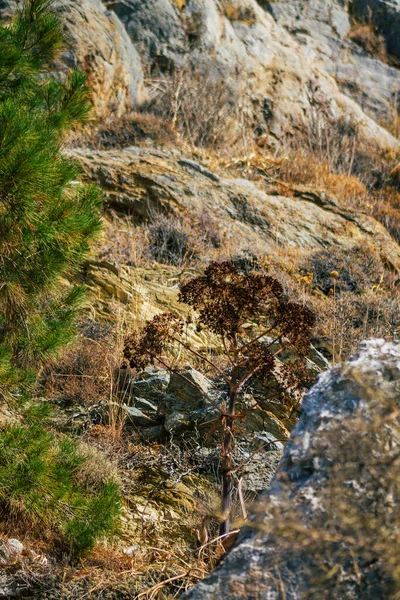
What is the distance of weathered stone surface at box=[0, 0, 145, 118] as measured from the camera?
32.9 feet

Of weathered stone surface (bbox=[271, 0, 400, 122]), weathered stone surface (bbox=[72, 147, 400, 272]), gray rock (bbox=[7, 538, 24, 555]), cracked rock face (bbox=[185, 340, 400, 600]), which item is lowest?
weathered stone surface (bbox=[72, 147, 400, 272])

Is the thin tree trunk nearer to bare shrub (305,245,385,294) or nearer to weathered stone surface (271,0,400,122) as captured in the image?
bare shrub (305,245,385,294)

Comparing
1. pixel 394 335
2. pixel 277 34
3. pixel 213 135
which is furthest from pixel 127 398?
pixel 277 34

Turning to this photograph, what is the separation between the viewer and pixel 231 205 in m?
8.54

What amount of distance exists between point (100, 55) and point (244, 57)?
12.7ft

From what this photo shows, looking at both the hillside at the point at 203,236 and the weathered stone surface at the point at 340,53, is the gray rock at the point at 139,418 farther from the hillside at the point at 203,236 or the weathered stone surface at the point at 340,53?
the weathered stone surface at the point at 340,53

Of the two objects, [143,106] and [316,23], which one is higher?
[316,23]

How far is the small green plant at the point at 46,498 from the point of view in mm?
3295

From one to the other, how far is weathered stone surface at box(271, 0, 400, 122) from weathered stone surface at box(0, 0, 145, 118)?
5.40 meters

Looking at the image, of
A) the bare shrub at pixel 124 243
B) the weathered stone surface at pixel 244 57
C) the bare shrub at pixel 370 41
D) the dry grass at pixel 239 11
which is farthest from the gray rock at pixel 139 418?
the bare shrub at pixel 370 41

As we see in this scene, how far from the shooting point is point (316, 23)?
15938 mm

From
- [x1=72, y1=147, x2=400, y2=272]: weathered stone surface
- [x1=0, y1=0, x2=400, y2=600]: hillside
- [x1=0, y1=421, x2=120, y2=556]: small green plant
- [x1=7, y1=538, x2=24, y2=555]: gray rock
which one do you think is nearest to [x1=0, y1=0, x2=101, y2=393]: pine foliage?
[x1=0, y1=421, x2=120, y2=556]: small green plant

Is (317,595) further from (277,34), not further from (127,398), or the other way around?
(277,34)

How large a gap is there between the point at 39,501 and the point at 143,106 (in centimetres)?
879
